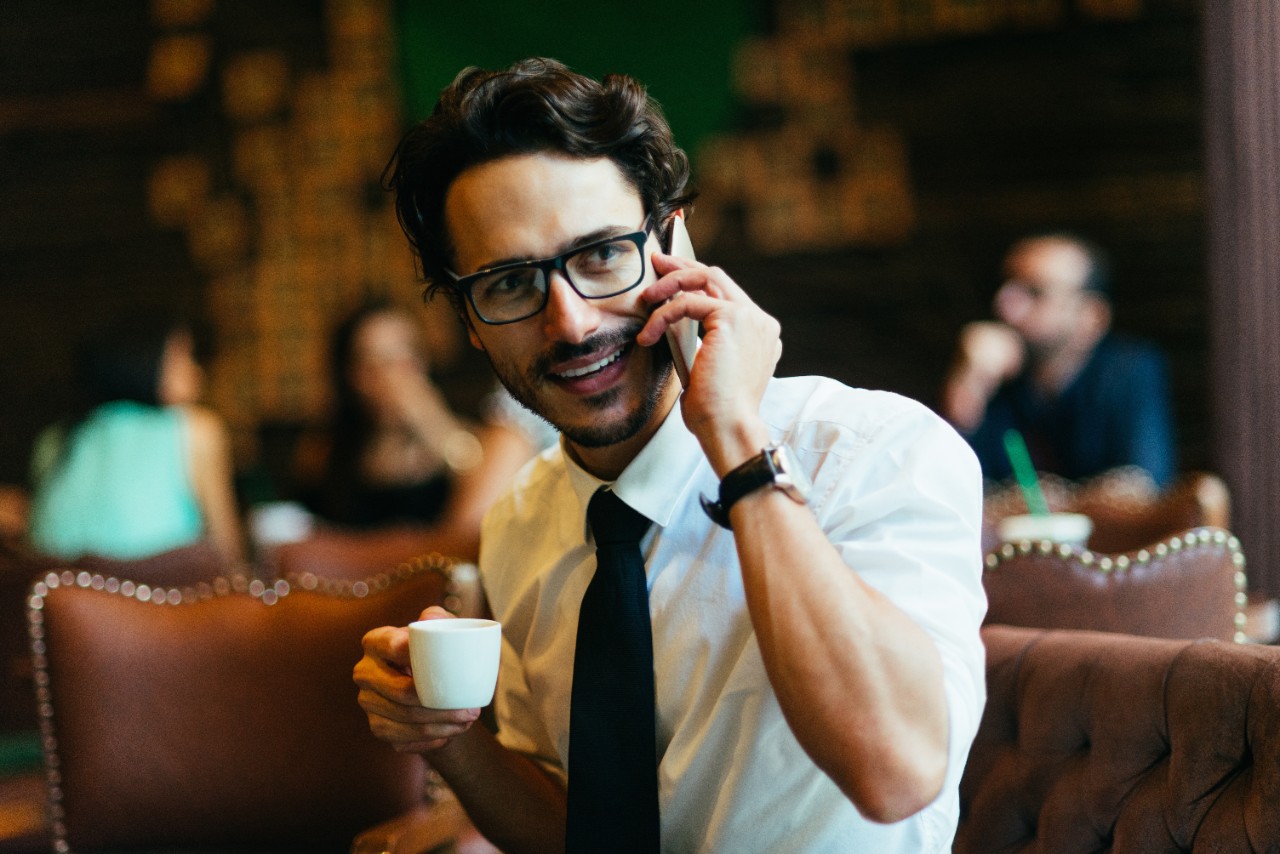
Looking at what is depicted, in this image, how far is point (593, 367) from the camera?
1.28 metres

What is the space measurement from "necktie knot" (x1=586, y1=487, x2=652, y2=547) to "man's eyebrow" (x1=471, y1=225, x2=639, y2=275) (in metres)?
0.26

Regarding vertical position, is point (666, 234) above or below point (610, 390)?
above

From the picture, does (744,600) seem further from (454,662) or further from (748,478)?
(454,662)

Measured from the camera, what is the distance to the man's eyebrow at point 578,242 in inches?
50.1

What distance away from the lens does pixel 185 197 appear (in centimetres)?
591

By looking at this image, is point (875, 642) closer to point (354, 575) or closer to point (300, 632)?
point (300, 632)

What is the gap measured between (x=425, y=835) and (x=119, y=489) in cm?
278

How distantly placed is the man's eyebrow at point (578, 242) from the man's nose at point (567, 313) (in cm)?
3

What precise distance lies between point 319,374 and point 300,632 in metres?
4.26

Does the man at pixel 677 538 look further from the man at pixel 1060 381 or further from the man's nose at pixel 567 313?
the man at pixel 1060 381

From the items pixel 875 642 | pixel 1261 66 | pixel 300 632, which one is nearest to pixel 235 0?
pixel 1261 66

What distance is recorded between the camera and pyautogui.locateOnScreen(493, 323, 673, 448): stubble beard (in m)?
1.27

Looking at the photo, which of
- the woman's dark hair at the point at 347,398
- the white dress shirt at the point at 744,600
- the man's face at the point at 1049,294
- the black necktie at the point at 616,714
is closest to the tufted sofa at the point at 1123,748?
the white dress shirt at the point at 744,600

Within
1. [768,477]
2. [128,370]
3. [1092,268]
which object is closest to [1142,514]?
[1092,268]
